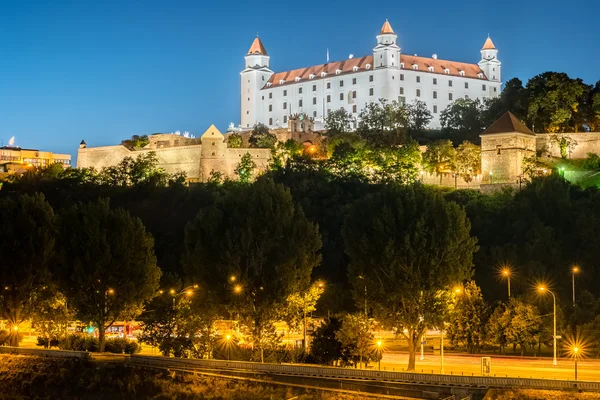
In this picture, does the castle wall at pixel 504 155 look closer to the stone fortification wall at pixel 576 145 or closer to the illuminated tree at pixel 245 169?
the stone fortification wall at pixel 576 145

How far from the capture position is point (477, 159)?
81625 mm

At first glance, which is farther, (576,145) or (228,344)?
(576,145)

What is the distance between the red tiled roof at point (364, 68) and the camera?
11806cm

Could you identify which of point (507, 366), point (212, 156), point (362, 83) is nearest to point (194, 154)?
point (212, 156)

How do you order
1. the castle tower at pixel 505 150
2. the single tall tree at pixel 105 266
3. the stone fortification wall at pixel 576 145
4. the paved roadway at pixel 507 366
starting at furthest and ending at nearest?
the stone fortification wall at pixel 576 145, the castle tower at pixel 505 150, the single tall tree at pixel 105 266, the paved roadway at pixel 507 366

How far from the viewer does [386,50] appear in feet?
375

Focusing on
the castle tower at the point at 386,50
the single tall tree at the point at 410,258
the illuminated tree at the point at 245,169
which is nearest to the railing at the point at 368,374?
the single tall tree at the point at 410,258

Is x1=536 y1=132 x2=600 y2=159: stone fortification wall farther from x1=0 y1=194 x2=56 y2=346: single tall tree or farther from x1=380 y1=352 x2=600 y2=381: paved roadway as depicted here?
x1=0 y1=194 x2=56 y2=346: single tall tree

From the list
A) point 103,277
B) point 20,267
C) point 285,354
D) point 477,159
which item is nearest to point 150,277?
point 103,277

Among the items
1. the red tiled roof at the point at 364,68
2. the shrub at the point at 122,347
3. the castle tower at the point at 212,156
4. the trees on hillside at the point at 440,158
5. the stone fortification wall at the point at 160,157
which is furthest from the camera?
the red tiled roof at the point at 364,68

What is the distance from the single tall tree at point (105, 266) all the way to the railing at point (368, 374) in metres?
4.90

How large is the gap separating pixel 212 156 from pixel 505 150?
3254 centimetres

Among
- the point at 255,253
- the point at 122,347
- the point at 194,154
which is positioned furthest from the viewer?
the point at 194,154

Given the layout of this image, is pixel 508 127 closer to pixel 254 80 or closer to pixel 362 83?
pixel 362 83
